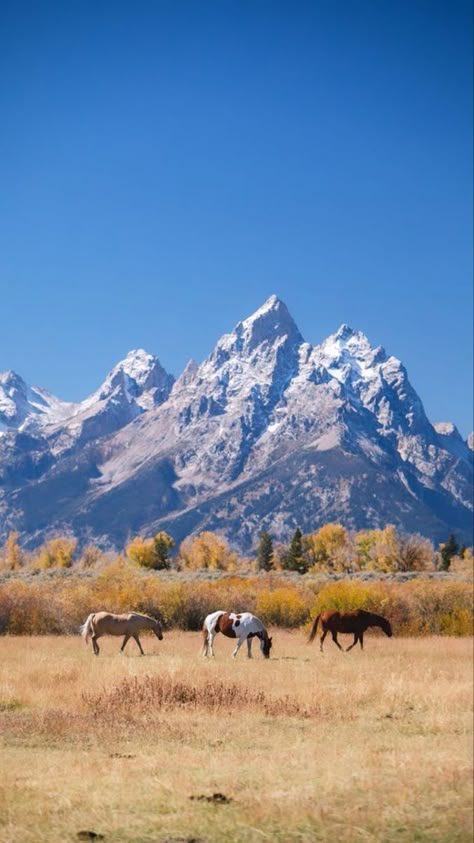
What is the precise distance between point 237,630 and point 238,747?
41.8 feet

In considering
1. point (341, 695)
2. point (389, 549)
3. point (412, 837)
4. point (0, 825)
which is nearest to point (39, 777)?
point (0, 825)

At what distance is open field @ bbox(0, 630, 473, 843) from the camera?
952 centimetres

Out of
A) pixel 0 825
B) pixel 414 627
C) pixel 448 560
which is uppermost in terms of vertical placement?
pixel 448 560

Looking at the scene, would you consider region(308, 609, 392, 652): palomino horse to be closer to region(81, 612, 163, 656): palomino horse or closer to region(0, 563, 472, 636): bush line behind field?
region(0, 563, 472, 636): bush line behind field

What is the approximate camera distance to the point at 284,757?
12.7 meters

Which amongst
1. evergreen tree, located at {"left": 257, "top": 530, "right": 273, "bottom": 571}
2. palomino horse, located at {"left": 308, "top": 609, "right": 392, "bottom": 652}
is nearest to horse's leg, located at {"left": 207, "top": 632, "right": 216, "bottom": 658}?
palomino horse, located at {"left": 308, "top": 609, "right": 392, "bottom": 652}

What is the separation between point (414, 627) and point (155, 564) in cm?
7329

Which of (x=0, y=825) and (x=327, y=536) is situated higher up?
(x=327, y=536)

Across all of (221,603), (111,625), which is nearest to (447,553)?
(221,603)

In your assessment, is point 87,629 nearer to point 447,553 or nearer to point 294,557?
point 294,557

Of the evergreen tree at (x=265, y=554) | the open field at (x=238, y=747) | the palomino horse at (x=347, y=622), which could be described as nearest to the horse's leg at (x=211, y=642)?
the open field at (x=238, y=747)

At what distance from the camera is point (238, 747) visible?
14.1 m

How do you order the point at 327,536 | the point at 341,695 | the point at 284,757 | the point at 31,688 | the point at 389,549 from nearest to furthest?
the point at 284,757 < the point at 341,695 < the point at 31,688 < the point at 389,549 < the point at 327,536

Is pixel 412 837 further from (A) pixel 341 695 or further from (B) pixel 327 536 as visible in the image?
(B) pixel 327 536
